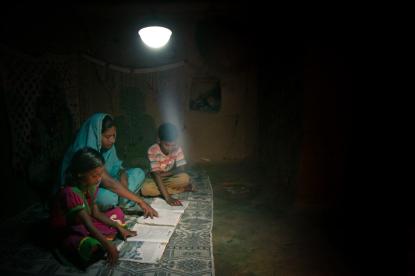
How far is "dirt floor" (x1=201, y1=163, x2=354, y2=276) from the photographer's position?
245cm

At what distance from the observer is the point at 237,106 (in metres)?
5.90

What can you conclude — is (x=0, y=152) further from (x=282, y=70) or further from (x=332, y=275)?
(x=282, y=70)

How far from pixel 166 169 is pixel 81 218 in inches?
71.9

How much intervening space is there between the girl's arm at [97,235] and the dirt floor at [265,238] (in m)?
0.87

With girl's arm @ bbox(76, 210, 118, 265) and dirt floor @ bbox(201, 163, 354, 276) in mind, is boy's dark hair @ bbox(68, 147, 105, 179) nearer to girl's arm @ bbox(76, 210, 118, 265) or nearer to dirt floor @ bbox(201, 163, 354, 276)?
girl's arm @ bbox(76, 210, 118, 265)

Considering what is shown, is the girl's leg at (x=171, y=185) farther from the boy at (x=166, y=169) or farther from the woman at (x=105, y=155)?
the woman at (x=105, y=155)

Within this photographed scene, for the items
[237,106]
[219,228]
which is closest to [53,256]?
[219,228]

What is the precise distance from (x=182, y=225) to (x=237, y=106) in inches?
136

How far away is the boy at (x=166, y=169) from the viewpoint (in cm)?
349

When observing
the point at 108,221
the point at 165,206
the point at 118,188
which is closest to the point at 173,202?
the point at 165,206

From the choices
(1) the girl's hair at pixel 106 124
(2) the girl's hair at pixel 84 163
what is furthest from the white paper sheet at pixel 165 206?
(2) the girl's hair at pixel 84 163

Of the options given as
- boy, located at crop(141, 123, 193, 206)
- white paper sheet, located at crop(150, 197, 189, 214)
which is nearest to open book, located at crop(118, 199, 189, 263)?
white paper sheet, located at crop(150, 197, 189, 214)

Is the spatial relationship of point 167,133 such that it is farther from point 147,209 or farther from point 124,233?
point 124,233

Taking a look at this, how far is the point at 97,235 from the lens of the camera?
2123 millimetres
